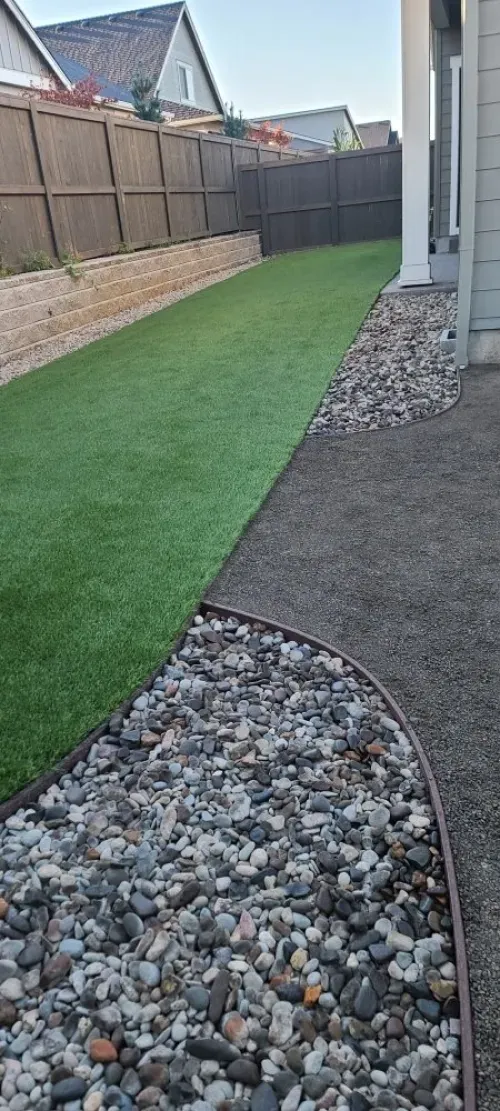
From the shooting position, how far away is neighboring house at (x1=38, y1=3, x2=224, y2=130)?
22.4 meters

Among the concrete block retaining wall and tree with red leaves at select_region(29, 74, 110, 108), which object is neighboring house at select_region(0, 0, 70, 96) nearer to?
tree with red leaves at select_region(29, 74, 110, 108)

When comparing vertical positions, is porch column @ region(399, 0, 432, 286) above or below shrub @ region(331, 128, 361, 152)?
below

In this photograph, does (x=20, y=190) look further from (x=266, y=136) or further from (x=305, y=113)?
(x=305, y=113)

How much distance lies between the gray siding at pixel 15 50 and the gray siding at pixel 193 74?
7470 millimetres

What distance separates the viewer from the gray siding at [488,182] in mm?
5262

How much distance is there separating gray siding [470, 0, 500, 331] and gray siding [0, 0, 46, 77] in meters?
12.8

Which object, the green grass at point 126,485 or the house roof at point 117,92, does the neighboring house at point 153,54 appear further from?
the green grass at point 126,485

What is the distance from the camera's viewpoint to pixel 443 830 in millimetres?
1891

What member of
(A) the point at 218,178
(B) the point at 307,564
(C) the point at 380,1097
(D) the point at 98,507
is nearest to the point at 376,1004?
(C) the point at 380,1097

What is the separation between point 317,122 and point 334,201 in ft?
72.3

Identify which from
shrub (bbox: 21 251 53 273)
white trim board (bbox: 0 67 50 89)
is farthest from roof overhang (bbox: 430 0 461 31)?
white trim board (bbox: 0 67 50 89)

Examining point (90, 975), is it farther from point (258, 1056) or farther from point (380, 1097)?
point (380, 1097)

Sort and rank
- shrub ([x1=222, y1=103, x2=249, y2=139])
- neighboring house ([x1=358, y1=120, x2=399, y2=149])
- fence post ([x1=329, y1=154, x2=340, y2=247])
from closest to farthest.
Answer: fence post ([x1=329, y1=154, x2=340, y2=247])
shrub ([x1=222, y1=103, x2=249, y2=139])
neighboring house ([x1=358, y1=120, x2=399, y2=149])

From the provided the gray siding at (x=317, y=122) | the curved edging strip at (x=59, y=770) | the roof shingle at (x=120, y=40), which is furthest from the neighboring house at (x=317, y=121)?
the curved edging strip at (x=59, y=770)
